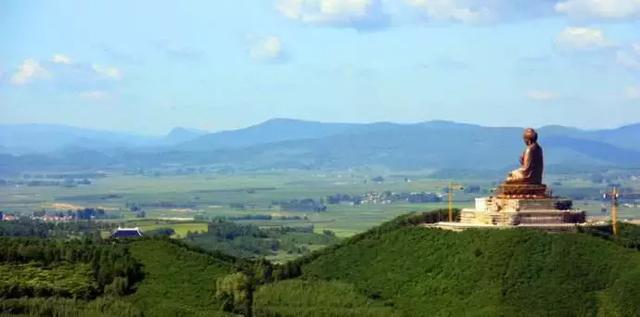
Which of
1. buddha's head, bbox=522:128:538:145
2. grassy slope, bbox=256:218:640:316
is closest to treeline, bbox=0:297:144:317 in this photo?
grassy slope, bbox=256:218:640:316

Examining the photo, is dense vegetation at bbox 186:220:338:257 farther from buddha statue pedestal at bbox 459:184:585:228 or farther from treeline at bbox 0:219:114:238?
buddha statue pedestal at bbox 459:184:585:228

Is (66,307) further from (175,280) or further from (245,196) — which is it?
(245,196)

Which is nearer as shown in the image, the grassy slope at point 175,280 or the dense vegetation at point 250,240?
the grassy slope at point 175,280

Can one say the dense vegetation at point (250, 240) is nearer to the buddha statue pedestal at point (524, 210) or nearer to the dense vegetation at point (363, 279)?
the dense vegetation at point (363, 279)

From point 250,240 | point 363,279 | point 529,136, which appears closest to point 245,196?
point 250,240

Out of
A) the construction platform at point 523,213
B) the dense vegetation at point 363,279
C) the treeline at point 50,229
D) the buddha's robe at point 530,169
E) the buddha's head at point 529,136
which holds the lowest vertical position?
the dense vegetation at point 363,279

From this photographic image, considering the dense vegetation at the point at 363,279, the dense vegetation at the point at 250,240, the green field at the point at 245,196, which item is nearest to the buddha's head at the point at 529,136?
the dense vegetation at the point at 363,279
